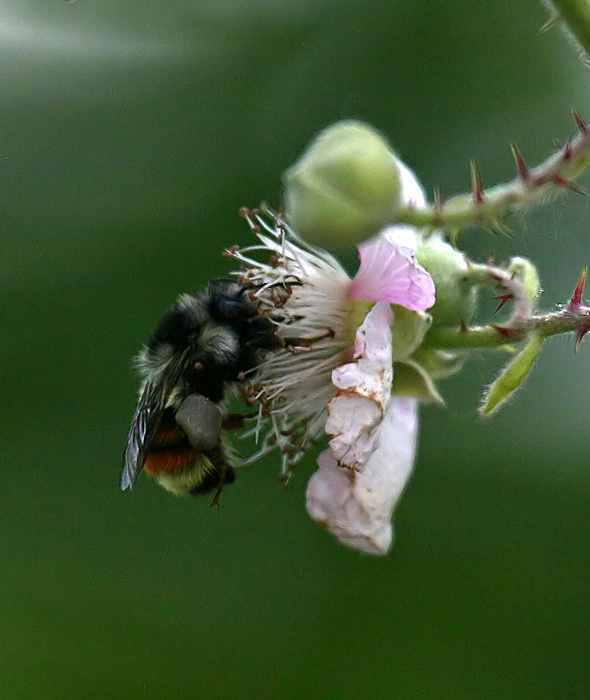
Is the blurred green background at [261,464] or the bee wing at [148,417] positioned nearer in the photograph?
the bee wing at [148,417]

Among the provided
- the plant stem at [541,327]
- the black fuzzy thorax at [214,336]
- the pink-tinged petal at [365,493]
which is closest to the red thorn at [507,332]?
the plant stem at [541,327]

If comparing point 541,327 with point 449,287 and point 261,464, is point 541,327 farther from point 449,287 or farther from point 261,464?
point 261,464

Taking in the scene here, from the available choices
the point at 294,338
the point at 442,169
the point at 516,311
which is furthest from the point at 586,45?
the point at 442,169

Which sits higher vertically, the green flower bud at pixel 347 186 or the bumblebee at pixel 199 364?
the green flower bud at pixel 347 186

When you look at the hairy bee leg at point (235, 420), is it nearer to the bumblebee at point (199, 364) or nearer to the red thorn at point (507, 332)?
the bumblebee at point (199, 364)

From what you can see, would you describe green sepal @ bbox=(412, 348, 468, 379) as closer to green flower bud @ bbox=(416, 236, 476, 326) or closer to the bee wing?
green flower bud @ bbox=(416, 236, 476, 326)

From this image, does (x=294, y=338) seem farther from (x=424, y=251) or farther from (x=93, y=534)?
(x=93, y=534)

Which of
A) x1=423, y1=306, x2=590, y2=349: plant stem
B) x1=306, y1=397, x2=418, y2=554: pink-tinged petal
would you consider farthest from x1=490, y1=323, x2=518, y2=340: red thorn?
x1=306, y1=397, x2=418, y2=554: pink-tinged petal
